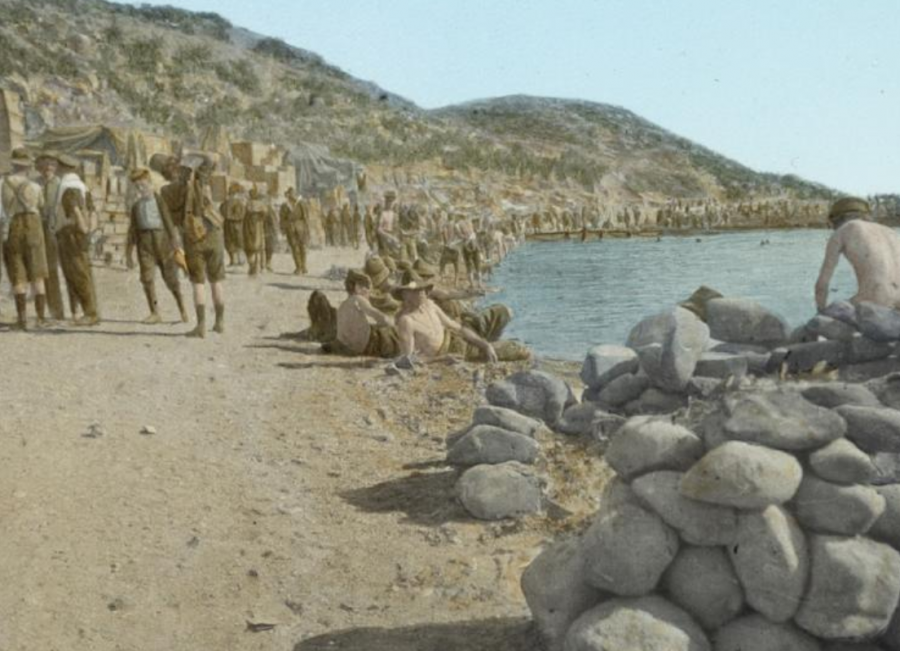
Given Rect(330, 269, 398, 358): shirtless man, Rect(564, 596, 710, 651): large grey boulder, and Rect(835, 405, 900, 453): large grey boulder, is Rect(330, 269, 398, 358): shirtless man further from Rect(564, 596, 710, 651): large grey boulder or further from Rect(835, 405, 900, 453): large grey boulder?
Rect(564, 596, 710, 651): large grey boulder

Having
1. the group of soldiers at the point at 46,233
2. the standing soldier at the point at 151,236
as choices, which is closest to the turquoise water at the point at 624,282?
the standing soldier at the point at 151,236

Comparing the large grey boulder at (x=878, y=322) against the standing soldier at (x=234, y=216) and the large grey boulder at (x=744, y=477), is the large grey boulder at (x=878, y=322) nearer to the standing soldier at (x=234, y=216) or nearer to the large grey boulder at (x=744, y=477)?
the large grey boulder at (x=744, y=477)

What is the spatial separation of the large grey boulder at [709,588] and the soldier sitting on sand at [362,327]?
653 cm

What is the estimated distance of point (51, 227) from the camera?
10805 millimetres

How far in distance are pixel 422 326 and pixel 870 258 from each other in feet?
14.4

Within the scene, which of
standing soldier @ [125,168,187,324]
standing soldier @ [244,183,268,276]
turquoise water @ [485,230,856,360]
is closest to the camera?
standing soldier @ [125,168,187,324]

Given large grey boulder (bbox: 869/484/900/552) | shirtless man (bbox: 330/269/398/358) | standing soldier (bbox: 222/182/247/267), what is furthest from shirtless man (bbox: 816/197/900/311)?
standing soldier (bbox: 222/182/247/267)

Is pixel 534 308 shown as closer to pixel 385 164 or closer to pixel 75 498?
pixel 75 498

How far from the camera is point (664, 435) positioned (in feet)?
12.0

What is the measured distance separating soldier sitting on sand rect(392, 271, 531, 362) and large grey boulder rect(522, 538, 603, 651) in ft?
18.1

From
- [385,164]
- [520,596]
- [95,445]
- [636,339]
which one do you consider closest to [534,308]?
[636,339]

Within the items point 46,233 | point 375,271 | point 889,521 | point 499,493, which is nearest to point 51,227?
point 46,233

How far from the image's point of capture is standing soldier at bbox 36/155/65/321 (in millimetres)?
10359

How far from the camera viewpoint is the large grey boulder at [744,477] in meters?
3.31
